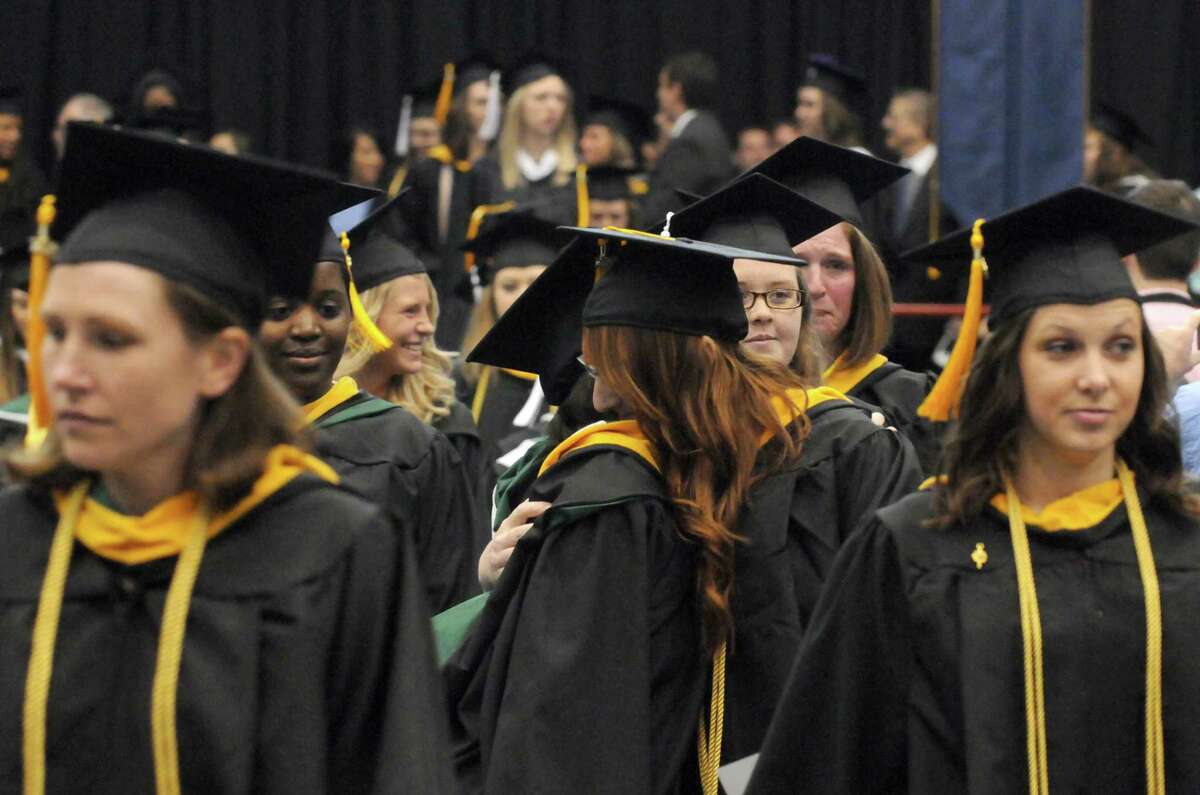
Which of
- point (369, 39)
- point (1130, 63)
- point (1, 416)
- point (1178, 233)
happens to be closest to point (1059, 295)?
point (1178, 233)

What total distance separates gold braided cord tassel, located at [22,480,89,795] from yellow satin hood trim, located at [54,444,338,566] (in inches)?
1.9

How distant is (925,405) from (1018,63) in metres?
4.52

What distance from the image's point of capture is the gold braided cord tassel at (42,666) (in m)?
2.60

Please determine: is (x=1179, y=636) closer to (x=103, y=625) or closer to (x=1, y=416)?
(x=103, y=625)

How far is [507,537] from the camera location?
402 cm

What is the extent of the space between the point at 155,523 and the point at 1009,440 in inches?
62.3

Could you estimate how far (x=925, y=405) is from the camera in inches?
140

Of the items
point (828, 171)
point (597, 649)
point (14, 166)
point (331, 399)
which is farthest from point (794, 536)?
point (14, 166)

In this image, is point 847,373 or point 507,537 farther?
point 847,373

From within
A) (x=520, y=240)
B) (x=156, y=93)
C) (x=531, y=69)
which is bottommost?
(x=520, y=240)

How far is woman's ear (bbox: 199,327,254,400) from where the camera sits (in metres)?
2.70

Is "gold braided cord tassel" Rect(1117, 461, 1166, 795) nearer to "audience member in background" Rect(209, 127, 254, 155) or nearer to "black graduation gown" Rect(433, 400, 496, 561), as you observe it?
"black graduation gown" Rect(433, 400, 496, 561)

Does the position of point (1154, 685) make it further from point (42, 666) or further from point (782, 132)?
point (782, 132)

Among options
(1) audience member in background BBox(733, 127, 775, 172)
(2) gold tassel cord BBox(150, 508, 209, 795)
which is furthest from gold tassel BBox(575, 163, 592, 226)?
(2) gold tassel cord BBox(150, 508, 209, 795)
